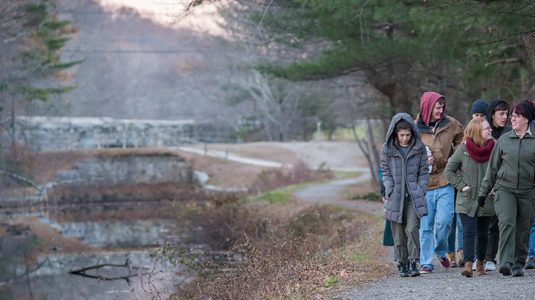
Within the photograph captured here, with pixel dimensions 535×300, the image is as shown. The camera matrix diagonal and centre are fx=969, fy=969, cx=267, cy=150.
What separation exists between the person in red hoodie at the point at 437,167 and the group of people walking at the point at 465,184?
12 mm

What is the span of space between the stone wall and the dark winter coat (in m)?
34.9

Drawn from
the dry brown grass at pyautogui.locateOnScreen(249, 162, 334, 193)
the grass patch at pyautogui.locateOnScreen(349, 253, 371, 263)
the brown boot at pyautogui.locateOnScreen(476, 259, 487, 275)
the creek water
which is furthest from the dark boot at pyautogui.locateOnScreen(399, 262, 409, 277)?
the dry brown grass at pyautogui.locateOnScreen(249, 162, 334, 193)

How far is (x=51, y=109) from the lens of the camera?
50938 millimetres

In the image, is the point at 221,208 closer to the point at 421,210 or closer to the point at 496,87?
the point at 496,87

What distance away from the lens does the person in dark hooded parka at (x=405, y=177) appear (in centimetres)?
1085

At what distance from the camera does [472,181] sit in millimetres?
11164

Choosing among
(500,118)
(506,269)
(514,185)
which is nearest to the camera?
(514,185)

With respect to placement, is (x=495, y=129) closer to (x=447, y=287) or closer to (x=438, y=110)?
(x=438, y=110)

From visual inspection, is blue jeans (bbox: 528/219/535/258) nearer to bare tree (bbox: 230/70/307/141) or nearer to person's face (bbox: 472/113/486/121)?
person's face (bbox: 472/113/486/121)

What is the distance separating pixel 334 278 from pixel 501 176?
2.27 m

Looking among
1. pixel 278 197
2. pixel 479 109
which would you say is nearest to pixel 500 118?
pixel 479 109

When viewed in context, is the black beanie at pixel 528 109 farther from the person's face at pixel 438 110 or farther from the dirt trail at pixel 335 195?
the dirt trail at pixel 335 195

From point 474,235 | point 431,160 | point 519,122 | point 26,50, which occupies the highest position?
point 26,50

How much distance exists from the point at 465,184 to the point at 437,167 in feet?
1.84
